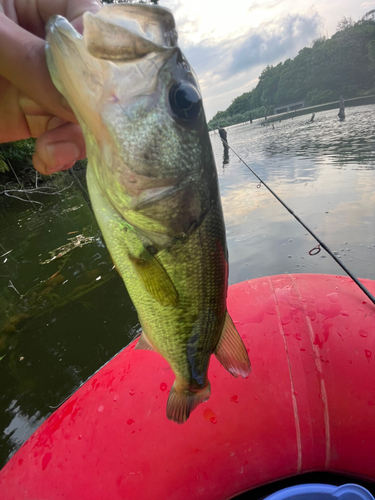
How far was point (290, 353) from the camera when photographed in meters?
1.90

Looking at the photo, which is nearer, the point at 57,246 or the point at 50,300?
the point at 50,300

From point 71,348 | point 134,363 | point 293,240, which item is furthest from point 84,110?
point 293,240

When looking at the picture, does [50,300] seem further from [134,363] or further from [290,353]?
[290,353]

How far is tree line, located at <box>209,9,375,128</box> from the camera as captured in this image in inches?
2392

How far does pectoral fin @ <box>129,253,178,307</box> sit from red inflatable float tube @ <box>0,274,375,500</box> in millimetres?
1037

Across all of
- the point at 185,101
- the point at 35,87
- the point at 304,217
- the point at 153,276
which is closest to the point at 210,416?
the point at 153,276

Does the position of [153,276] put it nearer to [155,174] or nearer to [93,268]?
[155,174]

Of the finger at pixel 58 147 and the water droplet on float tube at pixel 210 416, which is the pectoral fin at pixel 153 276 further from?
the water droplet on float tube at pixel 210 416

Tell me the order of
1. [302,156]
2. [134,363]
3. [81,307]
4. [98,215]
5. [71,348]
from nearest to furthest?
[98,215]
[134,363]
[71,348]
[81,307]
[302,156]

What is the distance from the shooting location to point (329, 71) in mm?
68812

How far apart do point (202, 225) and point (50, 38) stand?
776 millimetres

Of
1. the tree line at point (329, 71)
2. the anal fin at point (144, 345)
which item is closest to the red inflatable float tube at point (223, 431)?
the anal fin at point (144, 345)

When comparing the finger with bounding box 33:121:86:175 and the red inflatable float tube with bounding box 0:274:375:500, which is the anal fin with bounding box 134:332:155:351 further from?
the finger with bounding box 33:121:86:175

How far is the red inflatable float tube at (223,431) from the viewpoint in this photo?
1.60 metres
